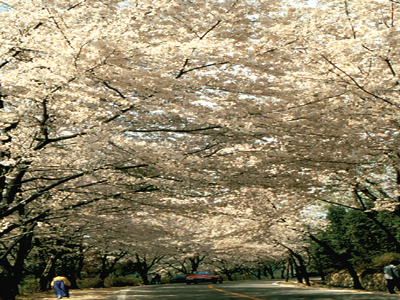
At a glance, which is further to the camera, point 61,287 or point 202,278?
point 202,278

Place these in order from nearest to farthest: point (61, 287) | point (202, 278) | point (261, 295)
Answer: point (61, 287)
point (261, 295)
point (202, 278)

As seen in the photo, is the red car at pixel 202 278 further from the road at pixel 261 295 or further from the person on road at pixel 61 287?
the person on road at pixel 61 287

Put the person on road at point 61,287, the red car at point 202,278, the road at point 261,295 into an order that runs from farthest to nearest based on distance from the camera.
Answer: the red car at point 202,278
the road at point 261,295
the person on road at point 61,287

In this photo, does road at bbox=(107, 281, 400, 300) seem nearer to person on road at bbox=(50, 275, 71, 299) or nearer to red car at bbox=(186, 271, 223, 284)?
person on road at bbox=(50, 275, 71, 299)

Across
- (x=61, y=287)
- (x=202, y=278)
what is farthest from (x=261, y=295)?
(x=202, y=278)

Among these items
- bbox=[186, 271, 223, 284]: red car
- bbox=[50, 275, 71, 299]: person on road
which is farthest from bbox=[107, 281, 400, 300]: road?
bbox=[186, 271, 223, 284]: red car

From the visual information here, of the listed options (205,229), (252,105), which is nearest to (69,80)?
(252,105)

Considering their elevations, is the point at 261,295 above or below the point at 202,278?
above

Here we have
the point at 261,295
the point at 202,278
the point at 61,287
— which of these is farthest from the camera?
the point at 202,278

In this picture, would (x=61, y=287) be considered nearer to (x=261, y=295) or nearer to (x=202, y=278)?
(x=261, y=295)

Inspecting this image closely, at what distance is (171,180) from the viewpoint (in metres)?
12.3

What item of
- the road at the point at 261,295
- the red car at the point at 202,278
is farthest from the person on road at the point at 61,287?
the red car at the point at 202,278

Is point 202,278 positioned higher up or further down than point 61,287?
further down

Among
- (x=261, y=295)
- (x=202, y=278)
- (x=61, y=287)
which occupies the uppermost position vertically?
(x=61, y=287)
